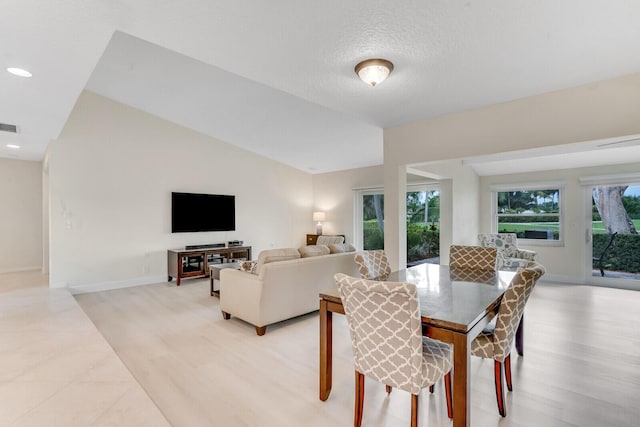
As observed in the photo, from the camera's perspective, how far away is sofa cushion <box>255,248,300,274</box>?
11.0 ft

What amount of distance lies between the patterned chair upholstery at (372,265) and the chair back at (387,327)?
1.05 m

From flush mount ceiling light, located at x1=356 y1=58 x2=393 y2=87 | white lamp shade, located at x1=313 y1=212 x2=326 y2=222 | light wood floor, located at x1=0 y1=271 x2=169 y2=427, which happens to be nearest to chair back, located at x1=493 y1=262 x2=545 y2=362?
flush mount ceiling light, located at x1=356 y1=58 x2=393 y2=87

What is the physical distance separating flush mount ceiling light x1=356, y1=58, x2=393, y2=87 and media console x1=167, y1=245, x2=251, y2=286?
4.52 m

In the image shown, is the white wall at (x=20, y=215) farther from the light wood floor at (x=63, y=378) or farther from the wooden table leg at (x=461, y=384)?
the wooden table leg at (x=461, y=384)

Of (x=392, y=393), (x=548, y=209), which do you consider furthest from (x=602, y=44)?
(x=548, y=209)

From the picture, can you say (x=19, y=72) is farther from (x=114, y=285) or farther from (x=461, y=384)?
(x=461, y=384)

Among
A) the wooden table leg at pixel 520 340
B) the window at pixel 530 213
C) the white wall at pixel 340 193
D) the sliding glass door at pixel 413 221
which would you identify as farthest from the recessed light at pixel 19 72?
the window at pixel 530 213

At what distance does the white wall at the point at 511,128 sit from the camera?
104 inches

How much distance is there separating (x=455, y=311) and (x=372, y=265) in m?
1.26

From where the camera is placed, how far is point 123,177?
5.36 meters

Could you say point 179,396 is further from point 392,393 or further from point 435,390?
point 435,390

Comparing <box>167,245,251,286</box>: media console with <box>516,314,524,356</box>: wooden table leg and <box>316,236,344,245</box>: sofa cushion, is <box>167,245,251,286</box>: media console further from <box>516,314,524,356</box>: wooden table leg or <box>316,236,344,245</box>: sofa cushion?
<box>516,314,524,356</box>: wooden table leg

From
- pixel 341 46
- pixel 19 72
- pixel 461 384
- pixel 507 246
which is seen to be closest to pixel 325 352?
pixel 461 384

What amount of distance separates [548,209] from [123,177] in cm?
803
